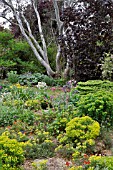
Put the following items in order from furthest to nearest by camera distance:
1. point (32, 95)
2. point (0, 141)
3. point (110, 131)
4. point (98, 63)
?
1. point (98, 63)
2. point (32, 95)
3. point (110, 131)
4. point (0, 141)

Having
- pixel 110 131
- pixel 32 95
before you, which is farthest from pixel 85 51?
pixel 110 131

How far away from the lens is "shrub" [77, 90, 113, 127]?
15.1 ft

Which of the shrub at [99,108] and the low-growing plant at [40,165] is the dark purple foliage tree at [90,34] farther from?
the low-growing plant at [40,165]

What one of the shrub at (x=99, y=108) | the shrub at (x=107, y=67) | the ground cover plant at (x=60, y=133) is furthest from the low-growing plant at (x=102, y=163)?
the shrub at (x=107, y=67)

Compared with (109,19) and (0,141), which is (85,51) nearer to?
(109,19)

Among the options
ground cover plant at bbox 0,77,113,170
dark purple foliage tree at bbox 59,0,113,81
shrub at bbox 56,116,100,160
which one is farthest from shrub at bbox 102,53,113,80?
shrub at bbox 56,116,100,160

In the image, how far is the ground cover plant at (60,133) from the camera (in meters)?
3.11

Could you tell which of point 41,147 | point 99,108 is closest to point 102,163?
point 41,147

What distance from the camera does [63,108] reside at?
5238 millimetres

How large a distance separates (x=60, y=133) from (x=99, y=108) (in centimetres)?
80

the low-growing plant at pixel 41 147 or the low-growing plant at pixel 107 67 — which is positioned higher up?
the low-growing plant at pixel 107 67

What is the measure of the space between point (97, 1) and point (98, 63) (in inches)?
84.5

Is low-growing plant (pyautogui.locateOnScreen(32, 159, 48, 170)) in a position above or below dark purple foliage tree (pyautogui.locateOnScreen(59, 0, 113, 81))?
below

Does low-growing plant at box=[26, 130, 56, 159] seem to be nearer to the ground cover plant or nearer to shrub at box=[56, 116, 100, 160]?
the ground cover plant
